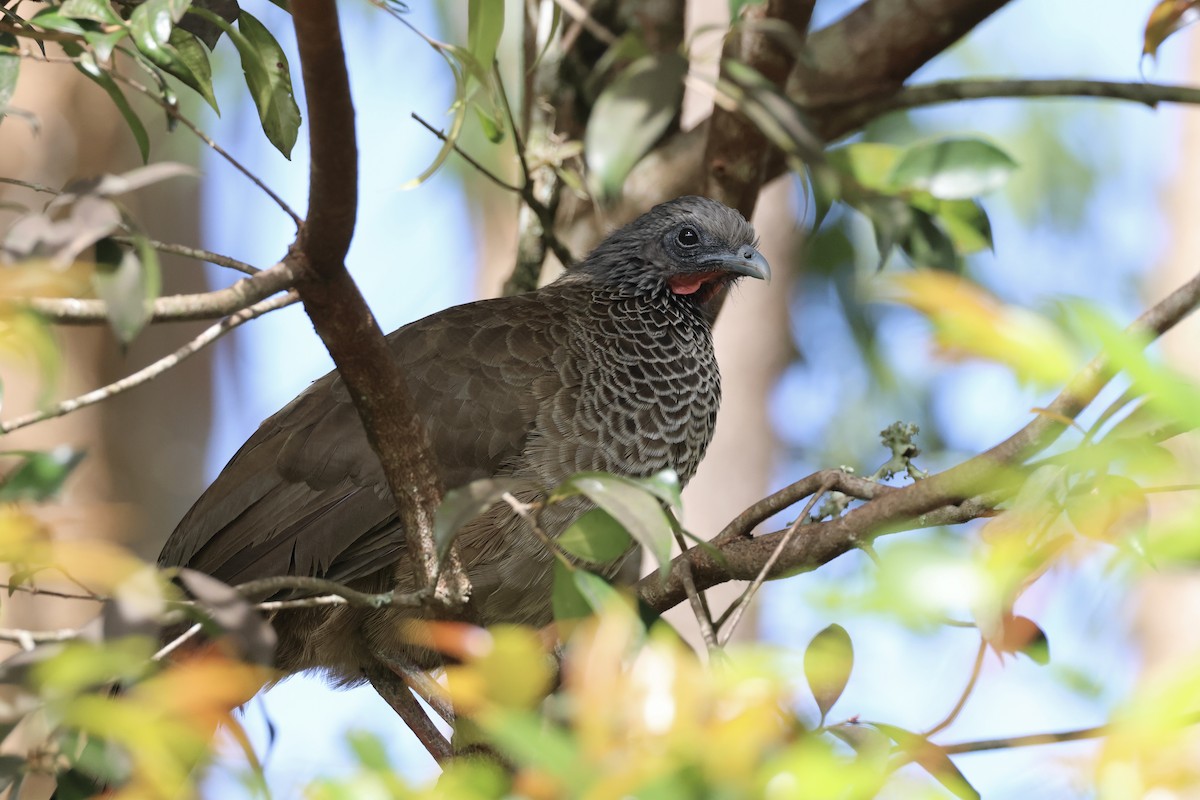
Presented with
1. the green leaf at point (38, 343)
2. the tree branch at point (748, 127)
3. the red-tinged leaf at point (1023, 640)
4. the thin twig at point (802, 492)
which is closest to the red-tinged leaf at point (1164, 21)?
the tree branch at point (748, 127)

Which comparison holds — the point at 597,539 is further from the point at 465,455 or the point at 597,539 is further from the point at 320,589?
the point at 465,455

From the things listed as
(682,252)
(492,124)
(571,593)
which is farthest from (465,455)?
(571,593)

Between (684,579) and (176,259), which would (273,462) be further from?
(176,259)

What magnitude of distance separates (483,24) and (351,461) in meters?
1.59

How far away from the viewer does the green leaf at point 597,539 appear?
1624 mm

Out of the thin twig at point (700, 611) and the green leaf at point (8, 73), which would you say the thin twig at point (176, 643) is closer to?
the thin twig at point (700, 611)

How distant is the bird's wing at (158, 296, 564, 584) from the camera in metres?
3.28

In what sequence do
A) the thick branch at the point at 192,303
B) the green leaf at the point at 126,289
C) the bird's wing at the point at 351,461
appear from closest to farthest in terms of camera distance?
the green leaf at the point at 126,289 < the thick branch at the point at 192,303 < the bird's wing at the point at 351,461

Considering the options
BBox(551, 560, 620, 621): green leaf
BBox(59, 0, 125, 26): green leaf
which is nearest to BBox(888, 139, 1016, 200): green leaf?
BBox(551, 560, 620, 621): green leaf

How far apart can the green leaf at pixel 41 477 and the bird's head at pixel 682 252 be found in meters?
2.70

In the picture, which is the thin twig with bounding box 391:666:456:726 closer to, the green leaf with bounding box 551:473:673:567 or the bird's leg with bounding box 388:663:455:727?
the bird's leg with bounding box 388:663:455:727

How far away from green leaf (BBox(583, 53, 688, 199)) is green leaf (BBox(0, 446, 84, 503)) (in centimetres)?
76

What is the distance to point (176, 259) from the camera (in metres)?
7.02

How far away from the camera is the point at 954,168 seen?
289cm
